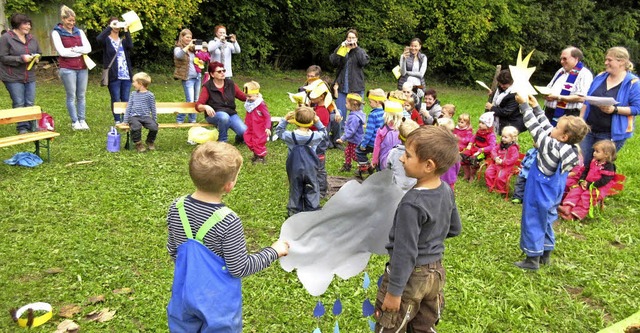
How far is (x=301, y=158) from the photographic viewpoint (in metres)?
6.02

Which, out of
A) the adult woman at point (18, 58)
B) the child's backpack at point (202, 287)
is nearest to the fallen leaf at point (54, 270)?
the child's backpack at point (202, 287)

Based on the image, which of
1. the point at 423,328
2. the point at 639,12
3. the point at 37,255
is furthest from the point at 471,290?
the point at 639,12

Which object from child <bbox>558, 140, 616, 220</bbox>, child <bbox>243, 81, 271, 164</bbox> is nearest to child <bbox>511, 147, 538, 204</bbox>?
child <bbox>558, 140, 616, 220</bbox>

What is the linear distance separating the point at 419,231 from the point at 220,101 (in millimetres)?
6599

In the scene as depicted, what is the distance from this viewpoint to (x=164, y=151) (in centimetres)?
864

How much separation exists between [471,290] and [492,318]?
1.45 feet

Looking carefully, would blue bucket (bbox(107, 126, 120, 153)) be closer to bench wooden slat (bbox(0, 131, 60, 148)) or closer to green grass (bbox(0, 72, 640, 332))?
green grass (bbox(0, 72, 640, 332))

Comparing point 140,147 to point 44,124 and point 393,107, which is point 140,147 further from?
point 393,107

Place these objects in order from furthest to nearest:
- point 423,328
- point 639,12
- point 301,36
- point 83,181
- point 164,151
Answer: point 639,12 < point 301,36 < point 164,151 < point 83,181 < point 423,328

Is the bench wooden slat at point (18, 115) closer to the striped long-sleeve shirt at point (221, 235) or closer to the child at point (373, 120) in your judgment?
the child at point (373, 120)

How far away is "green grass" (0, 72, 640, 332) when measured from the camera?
4.22 metres

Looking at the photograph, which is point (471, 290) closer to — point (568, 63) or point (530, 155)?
point (530, 155)

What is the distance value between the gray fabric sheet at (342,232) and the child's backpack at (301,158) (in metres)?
2.83

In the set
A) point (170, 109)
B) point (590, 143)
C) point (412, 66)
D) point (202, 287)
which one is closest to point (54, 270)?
point (202, 287)
